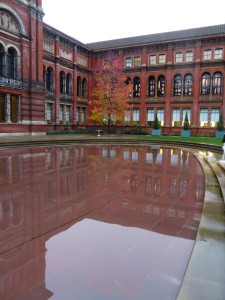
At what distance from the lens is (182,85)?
3581 cm

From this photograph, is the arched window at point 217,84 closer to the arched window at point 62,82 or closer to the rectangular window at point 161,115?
the rectangular window at point 161,115

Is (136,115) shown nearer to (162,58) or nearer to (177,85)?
(177,85)

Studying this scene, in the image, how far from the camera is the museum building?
88.7 feet

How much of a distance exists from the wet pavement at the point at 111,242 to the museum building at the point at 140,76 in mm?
21760

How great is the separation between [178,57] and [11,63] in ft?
71.2

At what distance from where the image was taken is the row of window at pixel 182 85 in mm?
34312

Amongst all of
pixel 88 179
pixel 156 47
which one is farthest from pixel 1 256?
pixel 156 47

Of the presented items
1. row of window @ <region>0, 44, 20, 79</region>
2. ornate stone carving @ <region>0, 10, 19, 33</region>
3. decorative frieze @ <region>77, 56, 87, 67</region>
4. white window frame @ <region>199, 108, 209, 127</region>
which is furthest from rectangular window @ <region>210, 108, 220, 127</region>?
ornate stone carving @ <region>0, 10, 19, 33</region>

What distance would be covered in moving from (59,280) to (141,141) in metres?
21.1

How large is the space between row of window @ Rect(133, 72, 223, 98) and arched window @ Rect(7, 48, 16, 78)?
1833 centimetres

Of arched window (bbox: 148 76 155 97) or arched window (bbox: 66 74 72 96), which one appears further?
arched window (bbox: 148 76 155 97)

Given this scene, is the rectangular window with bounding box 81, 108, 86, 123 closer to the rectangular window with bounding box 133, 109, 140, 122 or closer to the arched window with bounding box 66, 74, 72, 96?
the arched window with bounding box 66, 74, 72, 96

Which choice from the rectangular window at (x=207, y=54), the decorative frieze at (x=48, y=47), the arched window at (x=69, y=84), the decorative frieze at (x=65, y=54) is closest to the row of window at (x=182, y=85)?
the rectangular window at (x=207, y=54)

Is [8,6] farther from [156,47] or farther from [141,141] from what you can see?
[156,47]
